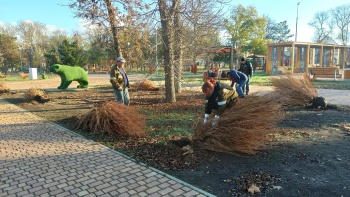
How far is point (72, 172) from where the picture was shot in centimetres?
374

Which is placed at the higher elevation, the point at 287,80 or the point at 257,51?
the point at 257,51

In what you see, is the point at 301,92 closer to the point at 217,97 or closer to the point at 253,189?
the point at 217,97

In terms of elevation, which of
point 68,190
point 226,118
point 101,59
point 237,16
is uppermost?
point 237,16

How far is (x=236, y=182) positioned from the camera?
10.9 feet

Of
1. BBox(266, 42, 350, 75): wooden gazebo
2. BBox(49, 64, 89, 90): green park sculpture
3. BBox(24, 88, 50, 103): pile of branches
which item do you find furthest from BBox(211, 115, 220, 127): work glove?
BBox(266, 42, 350, 75): wooden gazebo

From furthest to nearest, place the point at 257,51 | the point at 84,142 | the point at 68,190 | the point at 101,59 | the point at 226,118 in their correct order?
1. the point at 101,59
2. the point at 257,51
3. the point at 84,142
4. the point at 226,118
5. the point at 68,190

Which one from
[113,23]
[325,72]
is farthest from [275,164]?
[325,72]

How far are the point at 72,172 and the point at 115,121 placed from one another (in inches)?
78.1

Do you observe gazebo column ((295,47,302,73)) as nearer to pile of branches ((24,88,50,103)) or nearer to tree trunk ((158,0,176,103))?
tree trunk ((158,0,176,103))

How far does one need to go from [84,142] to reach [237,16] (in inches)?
1407

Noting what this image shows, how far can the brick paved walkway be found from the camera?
317 cm

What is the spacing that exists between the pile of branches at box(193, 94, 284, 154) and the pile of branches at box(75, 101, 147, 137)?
167 cm

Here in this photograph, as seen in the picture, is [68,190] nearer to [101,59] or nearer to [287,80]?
[287,80]

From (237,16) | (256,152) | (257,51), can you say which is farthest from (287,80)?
(257,51)
